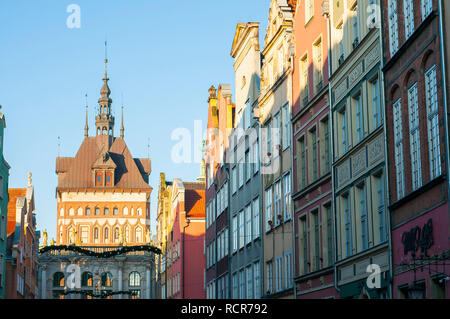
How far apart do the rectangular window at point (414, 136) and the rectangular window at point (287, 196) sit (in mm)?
13551

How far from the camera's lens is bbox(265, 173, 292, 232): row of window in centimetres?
3816

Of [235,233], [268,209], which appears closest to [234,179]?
→ [235,233]

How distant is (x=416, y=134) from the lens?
79.0 feet

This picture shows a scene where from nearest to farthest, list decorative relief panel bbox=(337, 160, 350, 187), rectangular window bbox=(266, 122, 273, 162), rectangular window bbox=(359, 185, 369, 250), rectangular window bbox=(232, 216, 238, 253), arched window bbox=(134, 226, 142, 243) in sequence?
rectangular window bbox=(359, 185, 369, 250) < decorative relief panel bbox=(337, 160, 350, 187) < rectangular window bbox=(266, 122, 273, 162) < rectangular window bbox=(232, 216, 238, 253) < arched window bbox=(134, 226, 142, 243)

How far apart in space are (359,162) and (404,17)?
568cm

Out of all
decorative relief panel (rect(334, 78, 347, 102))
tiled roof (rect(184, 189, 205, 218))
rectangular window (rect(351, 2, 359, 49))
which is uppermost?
tiled roof (rect(184, 189, 205, 218))

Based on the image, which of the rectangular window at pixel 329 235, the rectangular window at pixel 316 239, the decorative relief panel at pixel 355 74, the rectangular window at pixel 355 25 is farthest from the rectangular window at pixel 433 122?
the rectangular window at pixel 316 239

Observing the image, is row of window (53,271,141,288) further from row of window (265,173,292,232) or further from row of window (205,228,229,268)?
row of window (265,173,292,232)

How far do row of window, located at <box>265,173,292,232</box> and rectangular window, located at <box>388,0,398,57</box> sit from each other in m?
12.5

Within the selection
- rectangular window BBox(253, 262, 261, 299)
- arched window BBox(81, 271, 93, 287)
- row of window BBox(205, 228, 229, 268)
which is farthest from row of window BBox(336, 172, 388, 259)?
arched window BBox(81, 271, 93, 287)

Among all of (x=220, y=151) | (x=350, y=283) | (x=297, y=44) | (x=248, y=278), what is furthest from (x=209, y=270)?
(x=350, y=283)

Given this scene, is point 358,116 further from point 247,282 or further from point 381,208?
point 247,282
